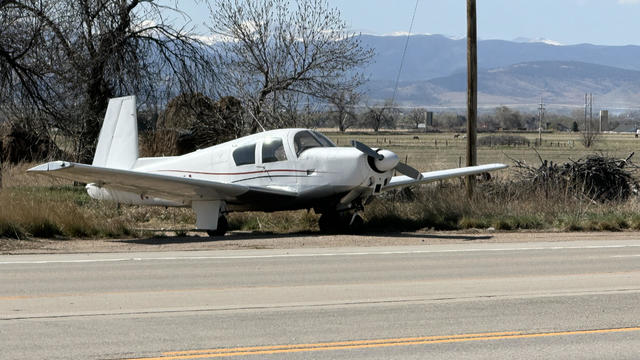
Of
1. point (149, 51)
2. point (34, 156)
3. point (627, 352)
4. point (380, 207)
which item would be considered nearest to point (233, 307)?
point (627, 352)

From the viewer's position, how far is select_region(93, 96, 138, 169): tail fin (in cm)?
1900

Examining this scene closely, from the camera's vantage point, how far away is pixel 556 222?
19.1 meters

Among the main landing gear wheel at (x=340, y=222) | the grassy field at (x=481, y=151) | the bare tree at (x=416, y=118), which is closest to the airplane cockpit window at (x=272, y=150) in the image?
the main landing gear wheel at (x=340, y=222)

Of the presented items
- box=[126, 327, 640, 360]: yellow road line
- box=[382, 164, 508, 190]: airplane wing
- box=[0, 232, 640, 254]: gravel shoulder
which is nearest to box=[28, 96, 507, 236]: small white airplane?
box=[382, 164, 508, 190]: airplane wing

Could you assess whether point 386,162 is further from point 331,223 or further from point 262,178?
point 262,178

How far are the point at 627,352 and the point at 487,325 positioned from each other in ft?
4.63

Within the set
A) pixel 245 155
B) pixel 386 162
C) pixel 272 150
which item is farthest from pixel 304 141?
pixel 386 162

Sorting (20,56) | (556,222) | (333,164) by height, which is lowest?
(556,222)

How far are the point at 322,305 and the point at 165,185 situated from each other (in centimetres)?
824

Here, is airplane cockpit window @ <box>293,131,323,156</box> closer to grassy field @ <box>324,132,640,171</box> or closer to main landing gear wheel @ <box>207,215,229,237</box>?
main landing gear wheel @ <box>207,215,229,237</box>

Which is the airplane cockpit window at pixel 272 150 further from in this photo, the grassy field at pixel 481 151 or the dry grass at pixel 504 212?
the grassy field at pixel 481 151

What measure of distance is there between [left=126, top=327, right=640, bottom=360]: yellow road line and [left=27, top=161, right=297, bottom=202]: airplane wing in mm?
9023

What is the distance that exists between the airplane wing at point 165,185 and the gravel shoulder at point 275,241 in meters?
0.85

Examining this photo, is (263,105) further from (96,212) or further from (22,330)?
(22,330)
